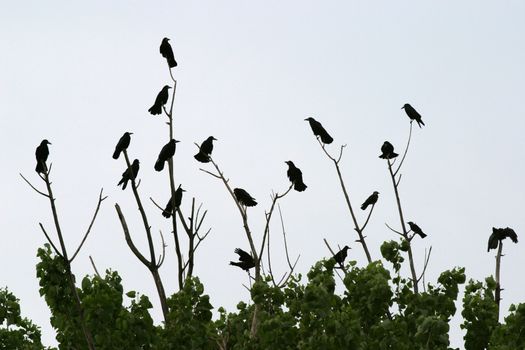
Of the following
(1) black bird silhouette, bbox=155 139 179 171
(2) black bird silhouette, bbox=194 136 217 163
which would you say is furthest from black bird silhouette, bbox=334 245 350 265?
(1) black bird silhouette, bbox=155 139 179 171

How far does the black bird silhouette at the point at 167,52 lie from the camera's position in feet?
56.4

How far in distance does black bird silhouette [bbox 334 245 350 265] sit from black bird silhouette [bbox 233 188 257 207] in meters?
1.35

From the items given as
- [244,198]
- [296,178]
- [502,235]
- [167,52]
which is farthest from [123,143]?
[502,235]

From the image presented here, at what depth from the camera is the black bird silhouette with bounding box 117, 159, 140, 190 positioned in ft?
52.2

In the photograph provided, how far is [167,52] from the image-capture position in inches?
678

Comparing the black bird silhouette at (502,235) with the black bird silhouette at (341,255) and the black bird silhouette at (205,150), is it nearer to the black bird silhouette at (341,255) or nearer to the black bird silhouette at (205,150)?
the black bird silhouette at (341,255)

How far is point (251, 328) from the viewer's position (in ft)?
46.6

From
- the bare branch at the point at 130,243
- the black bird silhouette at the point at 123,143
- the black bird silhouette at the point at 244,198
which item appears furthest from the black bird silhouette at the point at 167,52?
the bare branch at the point at 130,243

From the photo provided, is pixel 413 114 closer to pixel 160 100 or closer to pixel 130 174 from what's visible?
pixel 160 100

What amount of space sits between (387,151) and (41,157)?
18.7 feet

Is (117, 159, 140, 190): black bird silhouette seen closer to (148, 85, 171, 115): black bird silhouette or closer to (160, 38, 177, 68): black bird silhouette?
(148, 85, 171, 115): black bird silhouette

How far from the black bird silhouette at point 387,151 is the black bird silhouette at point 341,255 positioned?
1700 millimetres

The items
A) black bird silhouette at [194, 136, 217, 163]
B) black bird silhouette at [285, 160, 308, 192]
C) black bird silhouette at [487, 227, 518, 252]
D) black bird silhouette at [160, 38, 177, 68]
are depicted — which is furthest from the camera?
black bird silhouette at [487, 227, 518, 252]

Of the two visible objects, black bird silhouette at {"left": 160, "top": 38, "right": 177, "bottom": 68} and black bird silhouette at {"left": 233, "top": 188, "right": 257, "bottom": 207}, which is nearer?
black bird silhouette at {"left": 233, "top": 188, "right": 257, "bottom": 207}
